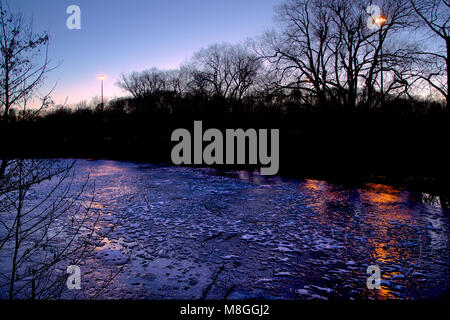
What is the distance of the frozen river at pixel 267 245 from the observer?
3473mm

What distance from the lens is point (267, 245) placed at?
4.87 meters

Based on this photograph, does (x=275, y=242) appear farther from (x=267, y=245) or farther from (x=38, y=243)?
(x=38, y=243)

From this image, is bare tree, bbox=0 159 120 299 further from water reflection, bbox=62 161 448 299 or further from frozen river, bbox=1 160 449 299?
water reflection, bbox=62 161 448 299

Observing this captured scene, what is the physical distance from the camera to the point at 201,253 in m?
4.52

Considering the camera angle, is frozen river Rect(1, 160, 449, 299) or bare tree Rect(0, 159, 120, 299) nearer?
bare tree Rect(0, 159, 120, 299)

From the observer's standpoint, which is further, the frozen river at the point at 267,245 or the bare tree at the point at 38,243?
the frozen river at the point at 267,245

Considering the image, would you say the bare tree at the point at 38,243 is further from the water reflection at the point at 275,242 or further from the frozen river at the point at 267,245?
the water reflection at the point at 275,242

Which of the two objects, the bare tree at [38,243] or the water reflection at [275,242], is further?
the water reflection at [275,242]

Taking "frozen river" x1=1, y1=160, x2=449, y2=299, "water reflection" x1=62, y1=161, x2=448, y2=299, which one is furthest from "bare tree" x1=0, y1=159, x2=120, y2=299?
"water reflection" x1=62, y1=161, x2=448, y2=299

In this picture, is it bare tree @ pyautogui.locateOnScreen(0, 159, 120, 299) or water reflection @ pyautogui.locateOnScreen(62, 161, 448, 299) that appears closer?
bare tree @ pyautogui.locateOnScreen(0, 159, 120, 299)

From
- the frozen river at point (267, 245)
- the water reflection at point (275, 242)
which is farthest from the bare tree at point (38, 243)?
the water reflection at point (275, 242)

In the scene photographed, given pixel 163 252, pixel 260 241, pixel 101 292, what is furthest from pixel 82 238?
pixel 260 241

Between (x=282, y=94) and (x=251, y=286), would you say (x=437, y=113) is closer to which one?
(x=282, y=94)

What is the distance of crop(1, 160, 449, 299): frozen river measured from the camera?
347 centimetres
